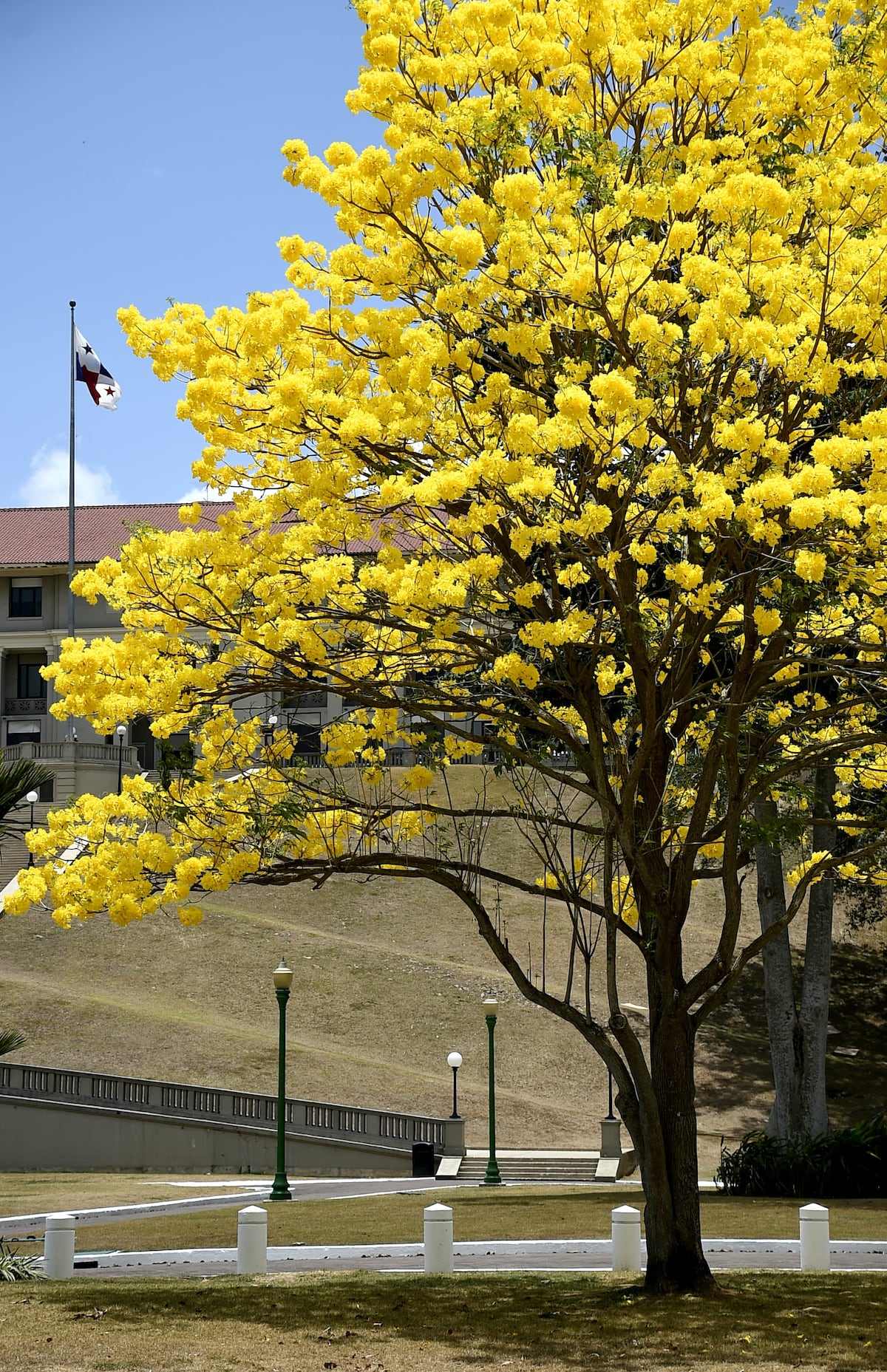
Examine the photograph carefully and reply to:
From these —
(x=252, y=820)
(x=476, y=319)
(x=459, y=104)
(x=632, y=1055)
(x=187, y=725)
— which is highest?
(x=459, y=104)

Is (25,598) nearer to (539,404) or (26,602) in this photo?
(26,602)

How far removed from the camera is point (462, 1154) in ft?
107

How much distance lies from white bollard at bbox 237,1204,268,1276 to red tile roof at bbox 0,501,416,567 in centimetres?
5420

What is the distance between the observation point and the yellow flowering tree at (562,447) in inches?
379

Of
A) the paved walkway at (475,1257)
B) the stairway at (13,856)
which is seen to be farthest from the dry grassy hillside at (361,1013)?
the paved walkway at (475,1257)

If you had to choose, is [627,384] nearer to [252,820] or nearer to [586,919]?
[252,820]

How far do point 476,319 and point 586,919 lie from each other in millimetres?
37971

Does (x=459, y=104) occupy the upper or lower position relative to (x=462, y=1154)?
upper

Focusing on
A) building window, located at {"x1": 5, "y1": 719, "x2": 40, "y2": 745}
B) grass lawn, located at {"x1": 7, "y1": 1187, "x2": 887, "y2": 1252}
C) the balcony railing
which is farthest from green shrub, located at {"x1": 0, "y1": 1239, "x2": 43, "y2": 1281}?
the balcony railing

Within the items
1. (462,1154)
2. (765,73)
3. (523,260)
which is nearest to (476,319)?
(523,260)

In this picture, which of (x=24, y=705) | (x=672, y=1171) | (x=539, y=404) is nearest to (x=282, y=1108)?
(x=672, y=1171)

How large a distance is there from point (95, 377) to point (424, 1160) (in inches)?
1188

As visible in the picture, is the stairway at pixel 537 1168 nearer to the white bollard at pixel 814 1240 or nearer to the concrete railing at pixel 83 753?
the white bollard at pixel 814 1240

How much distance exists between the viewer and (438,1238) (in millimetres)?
13734
